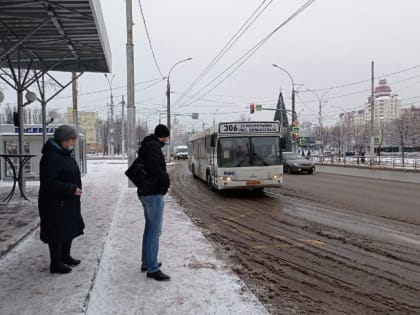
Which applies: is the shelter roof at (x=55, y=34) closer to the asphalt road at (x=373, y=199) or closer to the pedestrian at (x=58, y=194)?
the pedestrian at (x=58, y=194)

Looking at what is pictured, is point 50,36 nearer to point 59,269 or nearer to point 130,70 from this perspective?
point 130,70

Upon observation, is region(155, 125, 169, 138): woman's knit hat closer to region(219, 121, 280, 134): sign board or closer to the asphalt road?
the asphalt road

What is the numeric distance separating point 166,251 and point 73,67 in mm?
12479

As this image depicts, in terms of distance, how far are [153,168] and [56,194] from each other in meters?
1.24

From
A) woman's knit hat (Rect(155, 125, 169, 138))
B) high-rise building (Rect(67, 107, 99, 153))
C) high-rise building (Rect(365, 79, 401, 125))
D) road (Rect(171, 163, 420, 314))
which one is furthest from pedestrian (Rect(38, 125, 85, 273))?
high-rise building (Rect(365, 79, 401, 125))

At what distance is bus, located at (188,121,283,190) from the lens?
1363 cm

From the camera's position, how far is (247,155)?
13.8 m

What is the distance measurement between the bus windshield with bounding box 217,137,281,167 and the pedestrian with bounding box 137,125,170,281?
888 centimetres

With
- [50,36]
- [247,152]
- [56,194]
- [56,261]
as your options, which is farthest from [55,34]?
[56,261]

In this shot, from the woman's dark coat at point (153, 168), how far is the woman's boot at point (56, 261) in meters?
1.32

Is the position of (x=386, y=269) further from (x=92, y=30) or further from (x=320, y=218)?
(x=92, y=30)

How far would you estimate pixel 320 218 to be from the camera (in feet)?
32.6

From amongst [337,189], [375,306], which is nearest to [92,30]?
[375,306]

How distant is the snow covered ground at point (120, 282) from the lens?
13.2 ft
